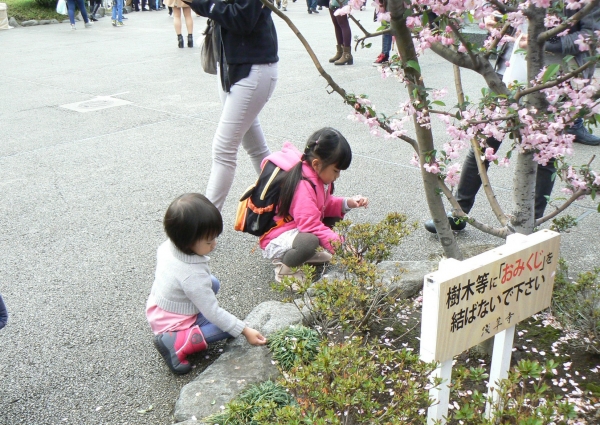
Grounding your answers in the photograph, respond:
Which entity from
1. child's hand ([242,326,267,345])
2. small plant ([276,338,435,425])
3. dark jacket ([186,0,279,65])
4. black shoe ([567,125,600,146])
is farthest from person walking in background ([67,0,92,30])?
small plant ([276,338,435,425])

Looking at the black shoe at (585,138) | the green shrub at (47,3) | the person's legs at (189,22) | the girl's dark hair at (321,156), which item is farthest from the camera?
the green shrub at (47,3)

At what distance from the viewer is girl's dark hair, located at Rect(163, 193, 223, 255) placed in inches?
107

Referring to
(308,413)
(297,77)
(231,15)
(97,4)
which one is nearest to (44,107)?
(297,77)

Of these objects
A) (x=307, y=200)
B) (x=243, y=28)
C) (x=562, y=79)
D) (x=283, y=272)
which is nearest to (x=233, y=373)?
(x=283, y=272)

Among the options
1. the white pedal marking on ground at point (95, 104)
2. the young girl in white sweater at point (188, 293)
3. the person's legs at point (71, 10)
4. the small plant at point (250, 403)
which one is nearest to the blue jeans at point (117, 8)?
the person's legs at point (71, 10)

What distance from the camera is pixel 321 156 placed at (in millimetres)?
3363

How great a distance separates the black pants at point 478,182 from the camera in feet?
12.2

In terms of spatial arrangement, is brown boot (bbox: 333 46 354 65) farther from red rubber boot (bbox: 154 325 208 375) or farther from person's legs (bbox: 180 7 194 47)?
red rubber boot (bbox: 154 325 208 375)

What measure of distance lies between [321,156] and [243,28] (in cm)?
91

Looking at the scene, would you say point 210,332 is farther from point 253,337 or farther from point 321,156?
point 321,156

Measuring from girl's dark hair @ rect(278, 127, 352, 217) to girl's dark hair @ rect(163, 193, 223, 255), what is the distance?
0.73m

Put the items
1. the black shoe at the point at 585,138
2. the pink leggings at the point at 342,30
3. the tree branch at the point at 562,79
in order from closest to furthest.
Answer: the tree branch at the point at 562,79 → the black shoe at the point at 585,138 → the pink leggings at the point at 342,30

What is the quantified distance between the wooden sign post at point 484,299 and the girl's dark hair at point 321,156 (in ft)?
4.43

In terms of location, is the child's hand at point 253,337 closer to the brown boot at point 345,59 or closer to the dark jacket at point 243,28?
the dark jacket at point 243,28
